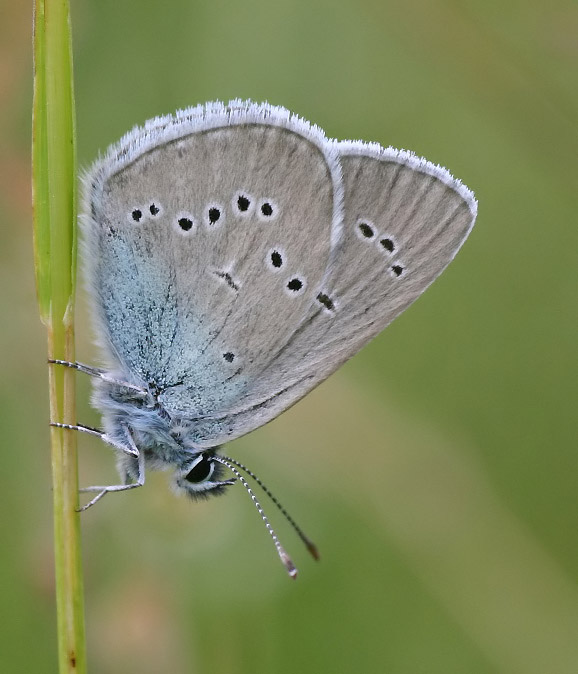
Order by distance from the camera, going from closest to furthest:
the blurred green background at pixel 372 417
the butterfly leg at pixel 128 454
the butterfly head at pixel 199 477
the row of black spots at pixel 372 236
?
the butterfly leg at pixel 128 454 < the row of black spots at pixel 372 236 < the butterfly head at pixel 199 477 < the blurred green background at pixel 372 417

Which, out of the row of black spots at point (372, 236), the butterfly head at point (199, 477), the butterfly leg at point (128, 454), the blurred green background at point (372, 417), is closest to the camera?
the butterfly leg at point (128, 454)

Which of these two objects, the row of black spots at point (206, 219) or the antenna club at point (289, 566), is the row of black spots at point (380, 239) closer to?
the row of black spots at point (206, 219)

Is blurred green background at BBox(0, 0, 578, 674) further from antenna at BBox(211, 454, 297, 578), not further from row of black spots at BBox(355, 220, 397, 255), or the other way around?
row of black spots at BBox(355, 220, 397, 255)

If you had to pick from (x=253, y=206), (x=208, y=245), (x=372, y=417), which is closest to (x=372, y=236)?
(x=253, y=206)

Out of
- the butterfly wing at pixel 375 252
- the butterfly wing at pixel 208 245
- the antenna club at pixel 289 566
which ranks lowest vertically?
the antenna club at pixel 289 566

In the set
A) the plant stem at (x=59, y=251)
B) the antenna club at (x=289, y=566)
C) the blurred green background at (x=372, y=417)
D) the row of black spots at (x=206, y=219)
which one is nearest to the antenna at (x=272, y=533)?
the antenna club at (x=289, y=566)

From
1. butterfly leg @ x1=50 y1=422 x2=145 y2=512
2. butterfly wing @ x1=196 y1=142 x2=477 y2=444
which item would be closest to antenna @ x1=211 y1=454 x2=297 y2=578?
butterfly wing @ x1=196 y1=142 x2=477 y2=444

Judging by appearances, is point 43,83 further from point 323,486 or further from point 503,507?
point 503,507
